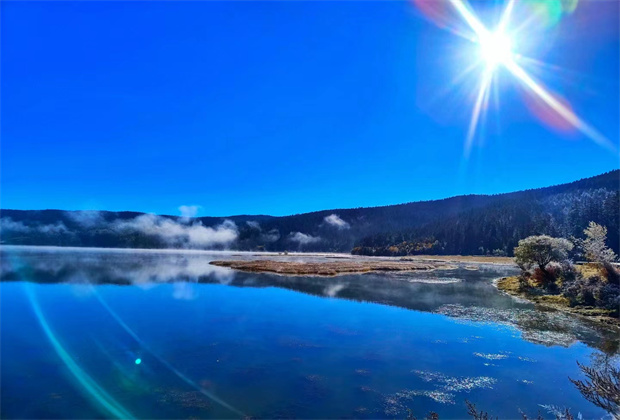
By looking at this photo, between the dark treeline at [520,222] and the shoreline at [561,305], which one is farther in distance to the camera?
the dark treeline at [520,222]

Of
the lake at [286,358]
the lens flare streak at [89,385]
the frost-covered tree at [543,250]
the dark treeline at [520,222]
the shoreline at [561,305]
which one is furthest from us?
the dark treeline at [520,222]

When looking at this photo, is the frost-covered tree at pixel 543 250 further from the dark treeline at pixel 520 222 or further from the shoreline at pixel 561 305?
the dark treeline at pixel 520 222

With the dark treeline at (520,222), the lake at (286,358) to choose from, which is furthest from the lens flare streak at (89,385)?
the dark treeline at (520,222)

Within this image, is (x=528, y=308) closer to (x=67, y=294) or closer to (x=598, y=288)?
(x=598, y=288)

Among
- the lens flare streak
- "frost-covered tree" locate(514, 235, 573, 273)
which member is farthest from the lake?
"frost-covered tree" locate(514, 235, 573, 273)

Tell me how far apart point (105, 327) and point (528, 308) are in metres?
37.3

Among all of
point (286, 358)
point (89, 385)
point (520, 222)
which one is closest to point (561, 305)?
point (286, 358)

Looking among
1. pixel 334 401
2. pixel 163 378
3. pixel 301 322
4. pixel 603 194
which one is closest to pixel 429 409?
pixel 334 401

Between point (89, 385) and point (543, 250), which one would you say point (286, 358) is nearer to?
point (89, 385)

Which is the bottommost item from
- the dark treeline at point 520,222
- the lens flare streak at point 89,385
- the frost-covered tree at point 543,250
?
the lens flare streak at point 89,385

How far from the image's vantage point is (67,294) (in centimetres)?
3897

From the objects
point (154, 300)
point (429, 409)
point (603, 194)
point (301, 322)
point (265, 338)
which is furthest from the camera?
point (603, 194)

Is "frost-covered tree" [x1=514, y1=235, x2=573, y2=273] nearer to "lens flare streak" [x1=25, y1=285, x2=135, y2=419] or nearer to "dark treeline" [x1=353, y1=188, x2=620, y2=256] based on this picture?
"lens flare streak" [x1=25, y1=285, x2=135, y2=419]

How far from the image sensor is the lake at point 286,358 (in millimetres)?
13023
